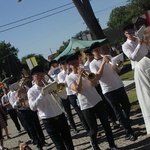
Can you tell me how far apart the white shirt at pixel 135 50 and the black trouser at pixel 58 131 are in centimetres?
194

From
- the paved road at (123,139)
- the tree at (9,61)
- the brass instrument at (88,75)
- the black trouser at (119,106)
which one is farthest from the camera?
the tree at (9,61)

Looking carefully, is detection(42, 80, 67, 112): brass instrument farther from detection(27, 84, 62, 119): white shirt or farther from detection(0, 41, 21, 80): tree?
detection(0, 41, 21, 80): tree

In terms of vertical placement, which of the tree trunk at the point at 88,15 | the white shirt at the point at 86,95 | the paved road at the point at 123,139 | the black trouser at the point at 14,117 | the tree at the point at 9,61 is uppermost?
the tree at the point at 9,61

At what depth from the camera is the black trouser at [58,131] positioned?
561cm

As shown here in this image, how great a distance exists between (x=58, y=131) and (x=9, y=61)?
230 ft

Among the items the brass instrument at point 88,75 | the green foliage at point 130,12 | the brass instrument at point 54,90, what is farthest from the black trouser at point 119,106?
the green foliage at point 130,12

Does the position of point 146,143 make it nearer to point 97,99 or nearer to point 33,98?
point 97,99

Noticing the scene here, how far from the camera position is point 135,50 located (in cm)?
640

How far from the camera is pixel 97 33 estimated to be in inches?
800

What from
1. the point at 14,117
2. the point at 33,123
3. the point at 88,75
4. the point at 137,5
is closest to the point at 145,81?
the point at 88,75

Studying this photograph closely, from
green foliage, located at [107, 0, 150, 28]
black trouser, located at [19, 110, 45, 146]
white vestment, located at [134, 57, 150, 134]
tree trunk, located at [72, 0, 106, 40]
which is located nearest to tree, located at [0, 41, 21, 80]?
green foliage, located at [107, 0, 150, 28]

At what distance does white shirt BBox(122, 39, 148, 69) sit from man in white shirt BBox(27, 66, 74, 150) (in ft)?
6.30

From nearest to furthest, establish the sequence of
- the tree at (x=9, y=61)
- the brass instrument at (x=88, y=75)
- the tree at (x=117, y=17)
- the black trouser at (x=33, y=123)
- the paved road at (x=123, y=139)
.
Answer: the brass instrument at (x=88, y=75) → the paved road at (x=123, y=139) → the black trouser at (x=33, y=123) → the tree at (x=9, y=61) → the tree at (x=117, y=17)

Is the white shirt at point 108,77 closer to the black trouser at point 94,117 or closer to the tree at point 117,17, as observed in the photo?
the black trouser at point 94,117
